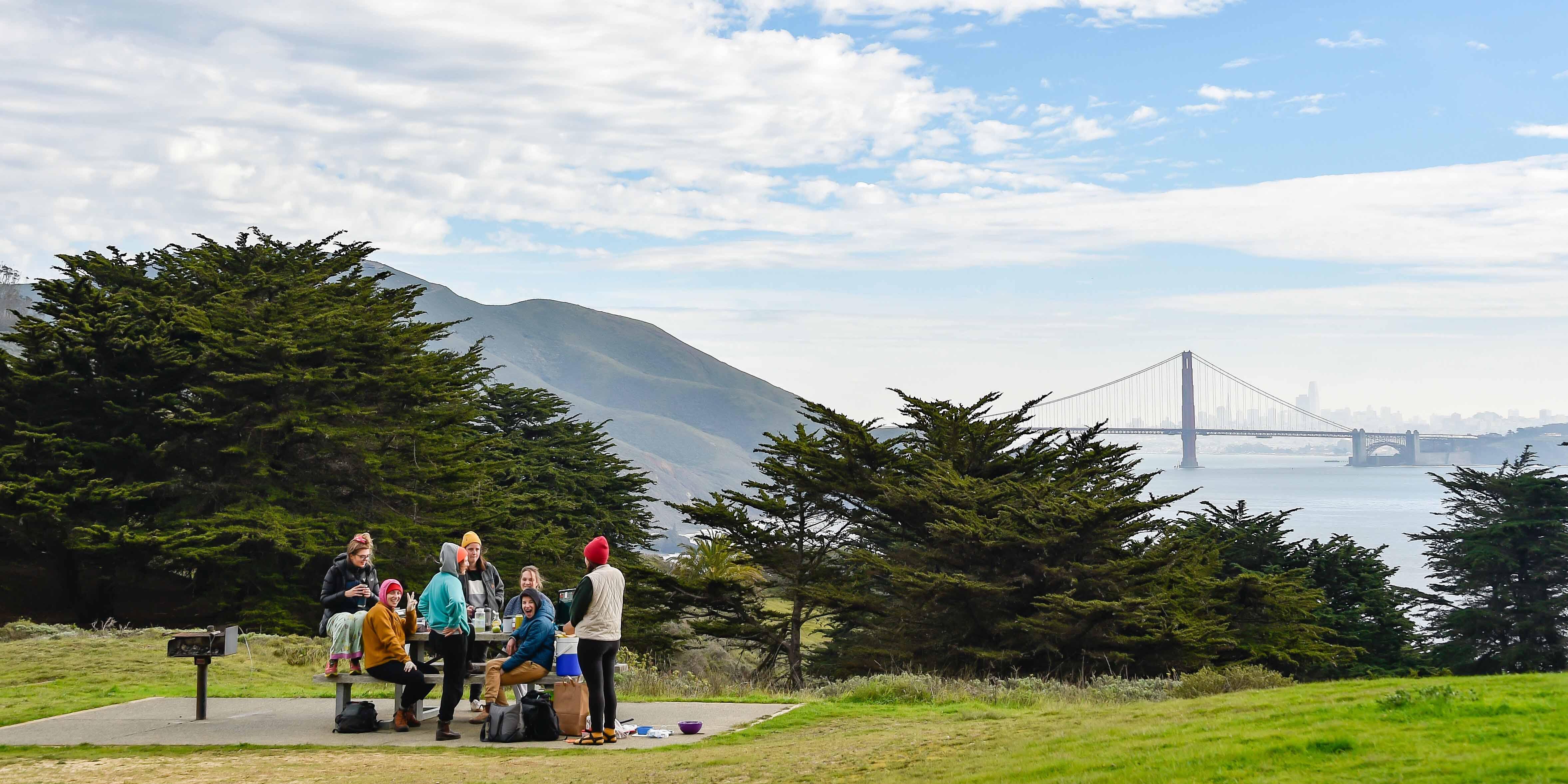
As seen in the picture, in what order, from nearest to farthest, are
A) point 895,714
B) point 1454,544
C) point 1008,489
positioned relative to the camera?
1. point 895,714
2. point 1008,489
3. point 1454,544

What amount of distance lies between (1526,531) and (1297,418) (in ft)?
404

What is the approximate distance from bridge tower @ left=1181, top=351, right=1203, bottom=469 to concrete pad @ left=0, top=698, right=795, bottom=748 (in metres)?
97.2

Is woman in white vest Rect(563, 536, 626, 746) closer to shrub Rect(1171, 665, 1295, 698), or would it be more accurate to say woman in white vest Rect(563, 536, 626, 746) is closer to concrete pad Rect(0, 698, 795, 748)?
concrete pad Rect(0, 698, 795, 748)

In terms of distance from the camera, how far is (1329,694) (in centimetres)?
874

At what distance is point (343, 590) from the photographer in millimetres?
10508

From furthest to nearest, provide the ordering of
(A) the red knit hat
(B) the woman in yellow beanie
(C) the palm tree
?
(C) the palm tree < (B) the woman in yellow beanie < (A) the red knit hat

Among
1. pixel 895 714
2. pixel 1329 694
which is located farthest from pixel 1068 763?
pixel 895 714

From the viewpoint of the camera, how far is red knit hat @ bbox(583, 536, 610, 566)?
29.7 ft

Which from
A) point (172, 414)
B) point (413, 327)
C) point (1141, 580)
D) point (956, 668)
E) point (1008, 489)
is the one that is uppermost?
point (413, 327)

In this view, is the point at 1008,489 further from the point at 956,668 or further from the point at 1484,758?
the point at 1484,758

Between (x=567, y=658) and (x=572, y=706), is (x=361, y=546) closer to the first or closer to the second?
(x=567, y=658)

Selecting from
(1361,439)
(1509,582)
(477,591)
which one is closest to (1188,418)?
(1361,439)

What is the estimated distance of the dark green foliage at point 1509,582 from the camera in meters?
30.5

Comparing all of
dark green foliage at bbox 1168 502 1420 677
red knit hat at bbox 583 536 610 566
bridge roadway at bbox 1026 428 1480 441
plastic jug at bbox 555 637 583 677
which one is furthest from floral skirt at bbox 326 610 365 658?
bridge roadway at bbox 1026 428 1480 441
